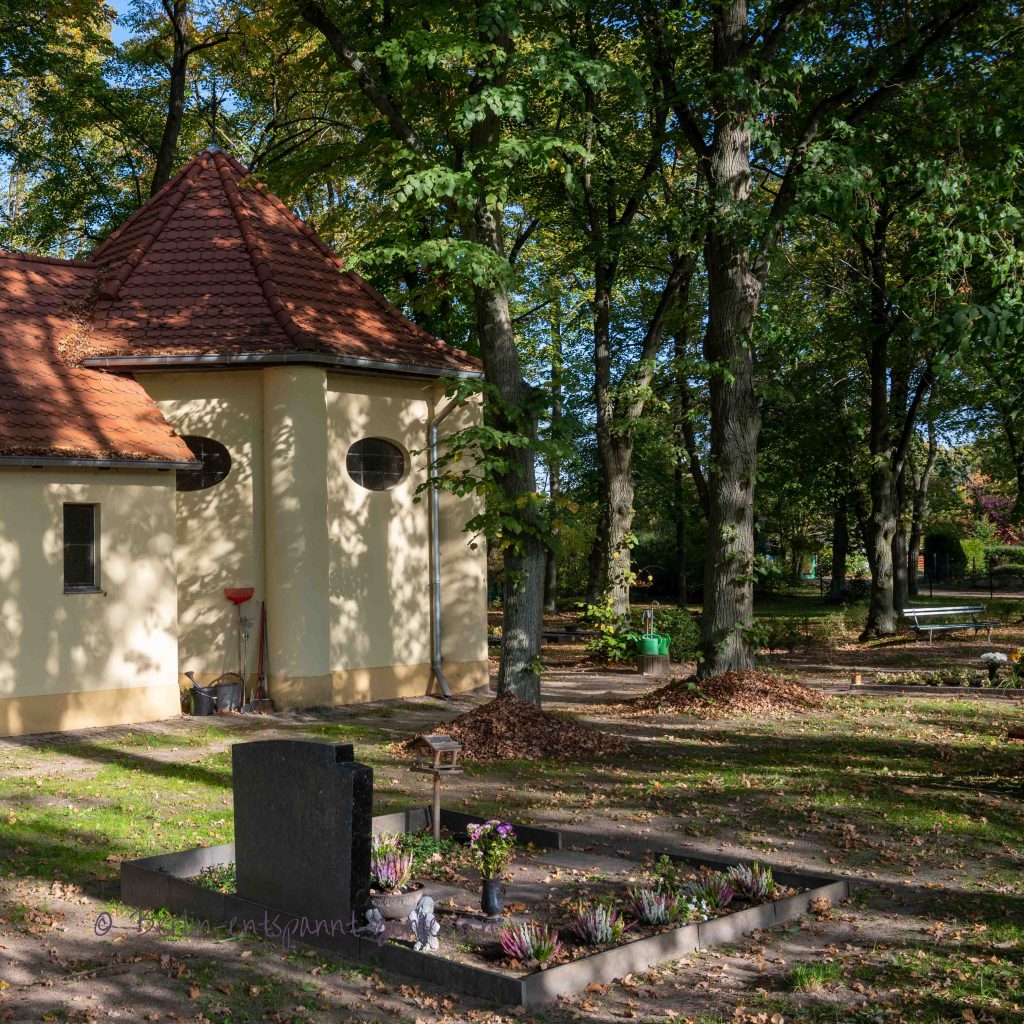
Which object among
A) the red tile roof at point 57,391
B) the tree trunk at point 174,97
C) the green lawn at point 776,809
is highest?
the tree trunk at point 174,97

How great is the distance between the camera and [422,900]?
22.0 feet

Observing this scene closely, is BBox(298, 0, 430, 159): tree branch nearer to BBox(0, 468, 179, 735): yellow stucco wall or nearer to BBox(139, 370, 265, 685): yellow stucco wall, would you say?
BBox(139, 370, 265, 685): yellow stucco wall

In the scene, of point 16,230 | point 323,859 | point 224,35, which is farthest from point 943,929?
point 16,230

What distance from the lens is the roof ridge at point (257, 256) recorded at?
17.3 meters

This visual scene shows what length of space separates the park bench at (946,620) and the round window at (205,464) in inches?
596

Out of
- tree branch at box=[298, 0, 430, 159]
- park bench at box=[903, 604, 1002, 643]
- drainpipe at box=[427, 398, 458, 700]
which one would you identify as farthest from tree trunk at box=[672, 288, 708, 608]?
tree branch at box=[298, 0, 430, 159]

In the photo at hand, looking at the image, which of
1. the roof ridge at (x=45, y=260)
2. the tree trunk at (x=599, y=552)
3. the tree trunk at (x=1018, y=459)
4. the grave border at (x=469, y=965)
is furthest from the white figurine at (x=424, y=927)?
the tree trunk at (x=1018, y=459)

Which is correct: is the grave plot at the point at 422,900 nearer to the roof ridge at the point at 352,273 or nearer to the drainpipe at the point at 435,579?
the drainpipe at the point at 435,579

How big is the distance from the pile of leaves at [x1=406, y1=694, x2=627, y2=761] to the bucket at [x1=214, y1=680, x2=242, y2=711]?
166 inches

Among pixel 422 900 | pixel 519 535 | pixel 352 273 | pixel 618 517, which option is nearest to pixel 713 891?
pixel 422 900

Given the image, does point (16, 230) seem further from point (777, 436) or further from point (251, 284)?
point (777, 436)

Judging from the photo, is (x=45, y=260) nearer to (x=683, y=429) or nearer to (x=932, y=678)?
(x=932, y=678)

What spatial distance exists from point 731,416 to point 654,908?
37.3 ft

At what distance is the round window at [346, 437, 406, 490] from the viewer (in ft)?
60.1
